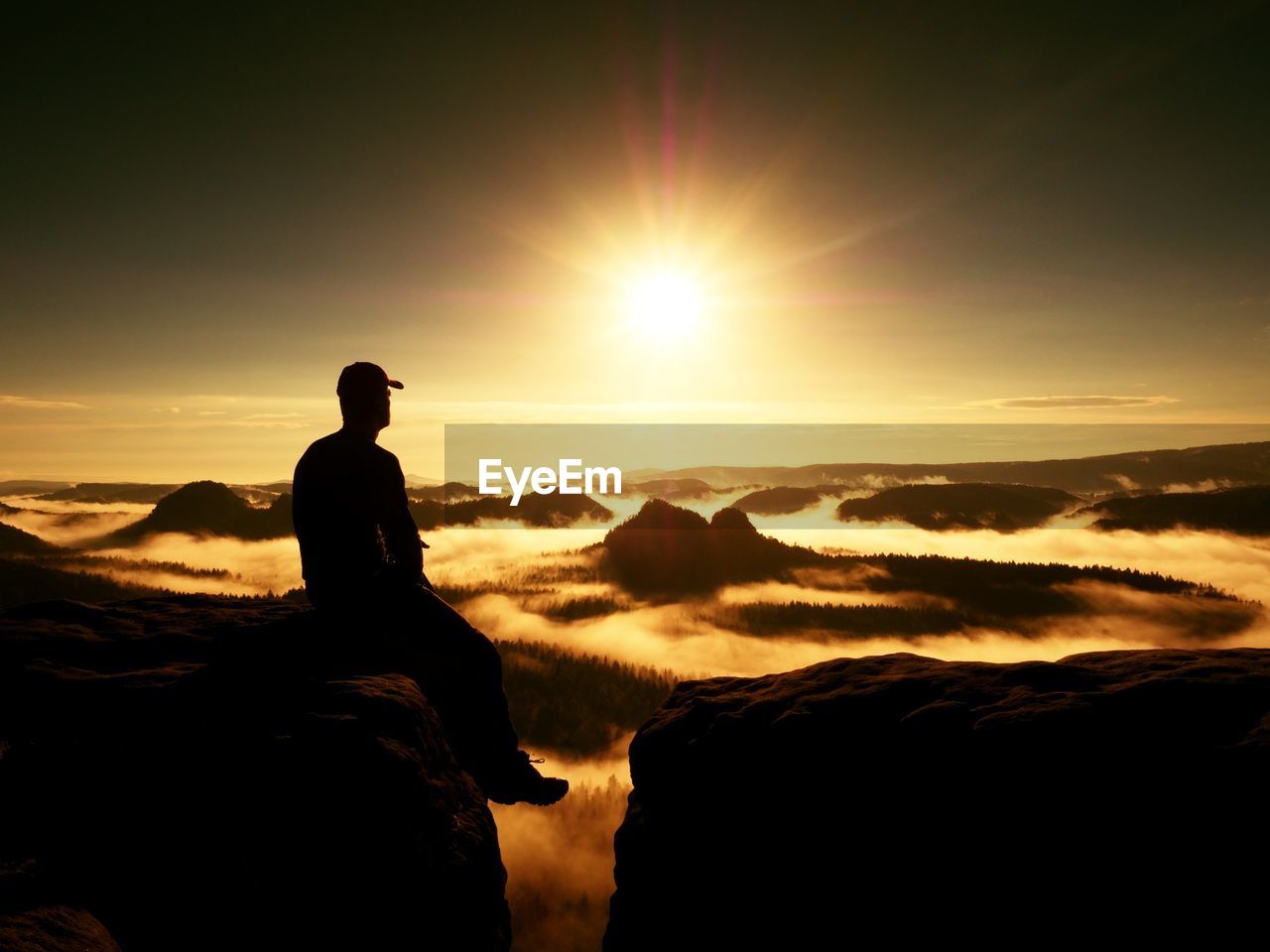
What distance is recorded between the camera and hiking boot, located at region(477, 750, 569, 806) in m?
8.94

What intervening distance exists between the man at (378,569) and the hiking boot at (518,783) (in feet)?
0.68

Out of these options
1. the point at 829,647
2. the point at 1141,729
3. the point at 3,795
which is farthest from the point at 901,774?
the point at 829,647

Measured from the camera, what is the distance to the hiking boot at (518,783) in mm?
8938

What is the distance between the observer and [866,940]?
5422 millimetres

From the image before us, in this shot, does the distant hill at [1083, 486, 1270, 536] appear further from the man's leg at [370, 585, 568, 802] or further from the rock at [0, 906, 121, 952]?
the rock at [0, 906, 121, 952]

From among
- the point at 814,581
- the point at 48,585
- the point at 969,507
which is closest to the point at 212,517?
the point at 48,585

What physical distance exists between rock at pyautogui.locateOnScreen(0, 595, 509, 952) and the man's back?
60.5 inches

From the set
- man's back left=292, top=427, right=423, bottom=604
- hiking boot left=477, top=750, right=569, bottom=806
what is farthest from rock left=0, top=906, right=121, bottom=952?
hiking boot left=477, top=750, right=569, bottom=806

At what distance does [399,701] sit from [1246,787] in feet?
23.1

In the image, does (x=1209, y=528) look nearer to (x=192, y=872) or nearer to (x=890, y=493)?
(x=890, y=493)

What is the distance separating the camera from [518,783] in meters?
9.02

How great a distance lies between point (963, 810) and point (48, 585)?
254ft

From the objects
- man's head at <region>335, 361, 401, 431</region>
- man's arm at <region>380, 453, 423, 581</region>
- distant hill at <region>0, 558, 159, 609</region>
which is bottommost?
distant hill at <region>0, 558, 159, 609</region>

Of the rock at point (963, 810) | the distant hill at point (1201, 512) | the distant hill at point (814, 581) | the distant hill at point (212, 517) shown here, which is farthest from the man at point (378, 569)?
the distant hill at point (1201, 512)
